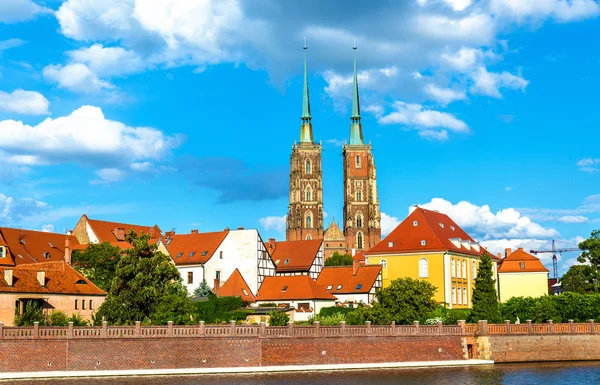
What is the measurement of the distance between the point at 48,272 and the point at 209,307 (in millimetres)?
15141

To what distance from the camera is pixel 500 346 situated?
192ft

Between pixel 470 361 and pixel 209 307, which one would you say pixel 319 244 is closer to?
pixel 209 307

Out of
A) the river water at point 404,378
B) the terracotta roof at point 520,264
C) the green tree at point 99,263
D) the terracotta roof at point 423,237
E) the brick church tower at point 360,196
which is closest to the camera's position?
the river water at point 404,378

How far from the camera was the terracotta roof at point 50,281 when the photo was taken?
6081 cm

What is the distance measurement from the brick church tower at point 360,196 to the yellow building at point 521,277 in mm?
73017

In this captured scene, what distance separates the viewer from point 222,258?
3538 inches

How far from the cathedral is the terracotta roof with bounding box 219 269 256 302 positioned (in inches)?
3379

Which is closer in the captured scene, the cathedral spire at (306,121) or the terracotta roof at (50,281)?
the terracotta roof at (50,281)

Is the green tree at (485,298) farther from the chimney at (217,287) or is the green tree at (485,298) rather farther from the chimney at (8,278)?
the chimney at (8,278)

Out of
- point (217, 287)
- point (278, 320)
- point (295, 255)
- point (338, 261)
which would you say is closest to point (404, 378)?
point (278, 320)

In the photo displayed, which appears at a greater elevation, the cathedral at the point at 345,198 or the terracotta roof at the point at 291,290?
the cathedral at the point at 345,198

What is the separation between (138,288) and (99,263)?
17.7 meters

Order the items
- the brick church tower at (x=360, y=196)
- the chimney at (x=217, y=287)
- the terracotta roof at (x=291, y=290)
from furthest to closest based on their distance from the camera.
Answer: the brick church tower at (x=360, y=196), the chimney at (x=217, y=287), the terracotta roof at (x=291, y=290)

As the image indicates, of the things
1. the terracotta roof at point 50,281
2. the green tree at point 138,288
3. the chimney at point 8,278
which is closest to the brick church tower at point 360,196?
the terracotta roof at point 50,281
